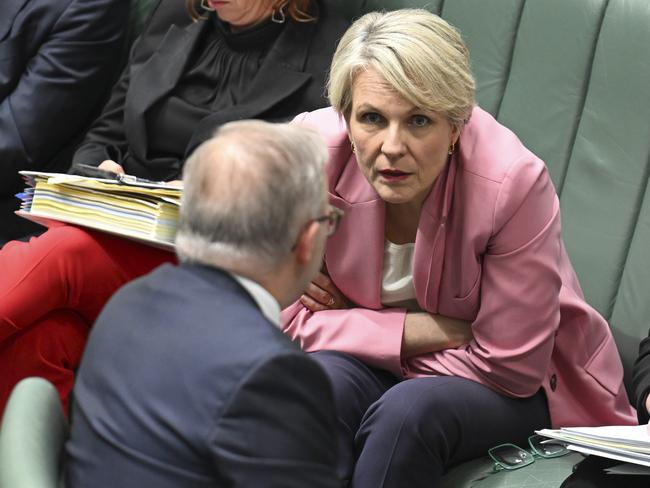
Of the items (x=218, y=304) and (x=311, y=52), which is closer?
(x=218, y=304)

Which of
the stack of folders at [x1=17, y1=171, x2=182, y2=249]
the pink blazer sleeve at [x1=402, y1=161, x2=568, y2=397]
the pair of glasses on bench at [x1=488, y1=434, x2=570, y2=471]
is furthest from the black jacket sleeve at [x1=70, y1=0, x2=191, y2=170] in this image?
the pair of glasses on bench at [x1=488, y1=434, x2=570, y2=471]

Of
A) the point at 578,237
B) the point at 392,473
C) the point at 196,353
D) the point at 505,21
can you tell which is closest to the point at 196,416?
the point at 196,353

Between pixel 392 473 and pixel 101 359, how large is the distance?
78cm

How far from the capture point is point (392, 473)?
2.12 m

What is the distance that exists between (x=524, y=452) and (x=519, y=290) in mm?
334

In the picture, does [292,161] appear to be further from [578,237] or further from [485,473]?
[578,237]

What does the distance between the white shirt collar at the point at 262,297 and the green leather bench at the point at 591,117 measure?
1318 millimetres

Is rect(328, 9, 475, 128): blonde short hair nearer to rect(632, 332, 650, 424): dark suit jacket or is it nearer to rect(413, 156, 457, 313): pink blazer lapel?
rect(413, 156, 457, 313): pink blazer lapel

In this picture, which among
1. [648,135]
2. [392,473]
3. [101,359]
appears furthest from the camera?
[648,135]

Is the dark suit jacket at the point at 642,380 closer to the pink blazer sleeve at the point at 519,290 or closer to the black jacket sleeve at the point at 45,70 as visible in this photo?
the pink blazer sleeve at the point at 519,290

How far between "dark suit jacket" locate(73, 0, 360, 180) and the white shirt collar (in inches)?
53.5

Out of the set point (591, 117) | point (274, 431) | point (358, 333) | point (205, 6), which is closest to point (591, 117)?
point (591, 117)

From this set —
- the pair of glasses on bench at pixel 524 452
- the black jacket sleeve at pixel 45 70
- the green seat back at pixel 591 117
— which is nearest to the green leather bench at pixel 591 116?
the green seat back at pixel 591 117

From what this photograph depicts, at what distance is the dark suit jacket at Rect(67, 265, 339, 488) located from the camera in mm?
1398
